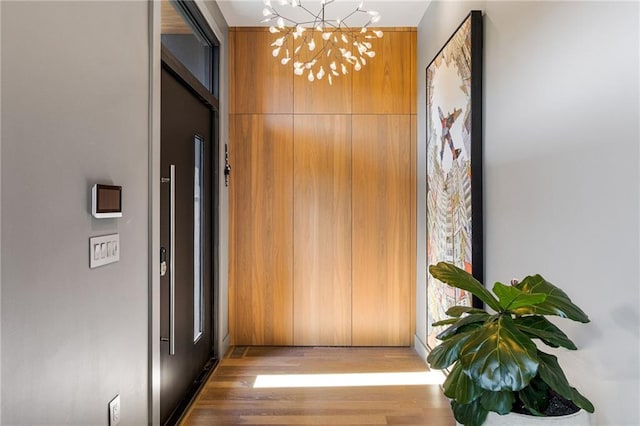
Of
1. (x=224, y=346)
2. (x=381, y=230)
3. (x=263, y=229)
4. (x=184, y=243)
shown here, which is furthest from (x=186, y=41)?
(x=224, y=346)

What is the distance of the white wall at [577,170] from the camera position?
115cm

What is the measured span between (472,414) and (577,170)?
33.9 inches

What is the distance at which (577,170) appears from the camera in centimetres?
137

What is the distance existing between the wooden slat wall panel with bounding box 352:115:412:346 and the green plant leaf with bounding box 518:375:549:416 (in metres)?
2.33

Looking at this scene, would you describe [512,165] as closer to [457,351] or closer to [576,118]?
[576,118]

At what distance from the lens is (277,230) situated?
3.50 m

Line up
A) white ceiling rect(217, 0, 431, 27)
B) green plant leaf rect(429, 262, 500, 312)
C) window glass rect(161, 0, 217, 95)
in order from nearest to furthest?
green plant leaf rect(429, 262, 500, 312) → window glass rect(161, 0, 217, 95) → white ceiling rect(217, 0, 431, 27)

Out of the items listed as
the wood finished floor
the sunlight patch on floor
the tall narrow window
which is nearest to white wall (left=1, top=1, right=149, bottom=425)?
the wood finished floor

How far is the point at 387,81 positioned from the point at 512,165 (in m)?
1.90

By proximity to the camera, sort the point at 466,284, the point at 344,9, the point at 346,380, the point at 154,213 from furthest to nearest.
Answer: the point at 344,9 < the point at 346,380 < the point at 154,213 < the point at 466,284

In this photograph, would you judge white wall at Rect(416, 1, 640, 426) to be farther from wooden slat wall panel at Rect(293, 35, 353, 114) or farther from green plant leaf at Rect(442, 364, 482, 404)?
wooden slat wall panel at Rect(293, 35, 353, 114)

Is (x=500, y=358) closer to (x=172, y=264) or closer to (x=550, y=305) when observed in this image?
(x=550, y=305)

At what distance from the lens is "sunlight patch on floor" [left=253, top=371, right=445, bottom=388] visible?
277cm

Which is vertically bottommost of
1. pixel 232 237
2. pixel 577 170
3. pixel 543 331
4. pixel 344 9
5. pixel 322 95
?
pixel 543 331
